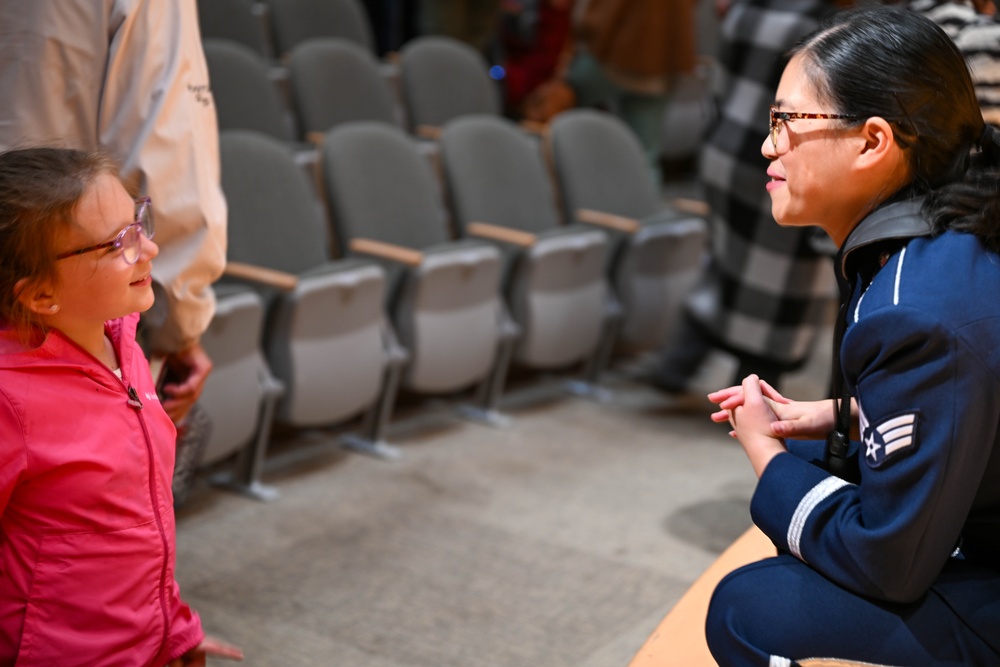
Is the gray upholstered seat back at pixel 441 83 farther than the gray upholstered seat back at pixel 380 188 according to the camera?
Yes

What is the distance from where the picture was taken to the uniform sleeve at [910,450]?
0.95 meters

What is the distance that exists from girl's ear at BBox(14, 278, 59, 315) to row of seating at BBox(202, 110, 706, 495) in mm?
1239

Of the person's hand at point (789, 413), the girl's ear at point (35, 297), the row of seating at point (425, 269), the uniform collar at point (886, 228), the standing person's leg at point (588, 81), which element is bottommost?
the row of seating at point (425, 269)

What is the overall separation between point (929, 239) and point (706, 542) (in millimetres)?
1638

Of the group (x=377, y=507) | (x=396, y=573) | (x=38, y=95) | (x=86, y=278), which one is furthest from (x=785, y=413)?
(x=377, y=507)

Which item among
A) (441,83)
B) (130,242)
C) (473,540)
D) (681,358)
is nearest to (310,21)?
(441,83)

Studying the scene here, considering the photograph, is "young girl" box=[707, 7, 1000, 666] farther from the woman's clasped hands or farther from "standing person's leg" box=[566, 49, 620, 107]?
"standing person's leg" box=[566, 49, 620, 107]

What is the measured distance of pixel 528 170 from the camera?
3512 mm

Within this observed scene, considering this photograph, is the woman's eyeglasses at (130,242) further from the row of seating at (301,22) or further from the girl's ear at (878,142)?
the row of seating at (301,22)

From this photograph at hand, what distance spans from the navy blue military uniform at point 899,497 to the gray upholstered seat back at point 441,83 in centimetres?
302

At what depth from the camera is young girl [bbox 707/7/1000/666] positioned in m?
0.96

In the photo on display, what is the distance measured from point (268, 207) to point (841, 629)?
2078mm

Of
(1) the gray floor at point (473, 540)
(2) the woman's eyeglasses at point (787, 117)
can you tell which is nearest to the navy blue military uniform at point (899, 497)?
(2) the woman's eyeglasses at point (787, 117)

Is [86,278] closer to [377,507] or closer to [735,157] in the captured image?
[377,507]
